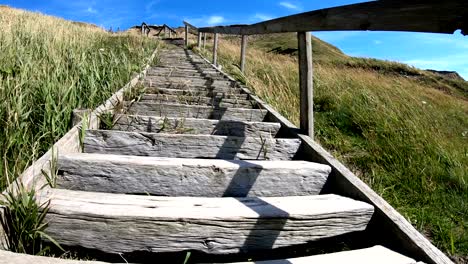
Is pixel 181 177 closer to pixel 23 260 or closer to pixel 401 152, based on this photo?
pixel 23 260

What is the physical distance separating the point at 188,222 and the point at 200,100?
2.70m

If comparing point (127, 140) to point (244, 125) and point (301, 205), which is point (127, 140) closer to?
point (244, 125)

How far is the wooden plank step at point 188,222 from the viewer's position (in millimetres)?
1637

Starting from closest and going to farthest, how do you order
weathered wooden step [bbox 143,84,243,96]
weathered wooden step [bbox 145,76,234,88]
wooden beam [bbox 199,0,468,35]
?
wooden beam [bbox 199,0,468,35]
weathered wooden step [bbox 143,84,243,96]
weathered wooden step [bbox 145,76,234,88]

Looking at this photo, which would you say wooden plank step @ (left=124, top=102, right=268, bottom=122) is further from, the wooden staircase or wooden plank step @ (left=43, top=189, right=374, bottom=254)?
wooden plank step @ (left=43, top=189, right=374, bottom=254)

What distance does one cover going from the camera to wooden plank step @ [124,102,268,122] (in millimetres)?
→ 3627

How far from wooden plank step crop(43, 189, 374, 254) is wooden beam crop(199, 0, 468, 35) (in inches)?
34.2

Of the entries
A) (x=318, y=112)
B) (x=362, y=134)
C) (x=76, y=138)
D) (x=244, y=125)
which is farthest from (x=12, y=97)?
(x=318, y=112)

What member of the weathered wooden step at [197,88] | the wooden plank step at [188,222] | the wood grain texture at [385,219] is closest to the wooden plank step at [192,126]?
the wood grain texture at [385,219]

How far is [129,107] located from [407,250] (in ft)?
8.44

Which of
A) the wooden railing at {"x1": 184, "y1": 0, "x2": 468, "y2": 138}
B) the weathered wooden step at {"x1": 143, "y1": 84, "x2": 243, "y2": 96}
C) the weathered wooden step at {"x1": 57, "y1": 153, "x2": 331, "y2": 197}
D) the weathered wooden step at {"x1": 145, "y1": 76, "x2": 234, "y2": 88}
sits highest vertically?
the wooden railing at {"x1": 184, "y1": 0, "x2": 468, "y2": 138}

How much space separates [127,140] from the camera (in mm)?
2572

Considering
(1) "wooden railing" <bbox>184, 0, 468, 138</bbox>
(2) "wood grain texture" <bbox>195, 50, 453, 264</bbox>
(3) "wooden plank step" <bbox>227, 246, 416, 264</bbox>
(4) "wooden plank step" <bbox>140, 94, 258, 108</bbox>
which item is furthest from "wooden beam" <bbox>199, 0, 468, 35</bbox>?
(4) "wooden plank step" <bbox>140, 94, 258, 108</bbox>

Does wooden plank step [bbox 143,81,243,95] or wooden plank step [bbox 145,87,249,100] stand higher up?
wooden plank step [bbox 143,81,243,95]
